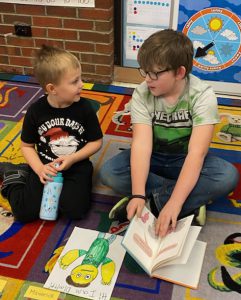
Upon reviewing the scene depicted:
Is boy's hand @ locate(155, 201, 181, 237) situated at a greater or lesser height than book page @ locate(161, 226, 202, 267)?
greater

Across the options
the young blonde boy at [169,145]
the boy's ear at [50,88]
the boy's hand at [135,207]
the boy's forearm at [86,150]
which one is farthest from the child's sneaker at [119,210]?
the boy's ear at [50,88]

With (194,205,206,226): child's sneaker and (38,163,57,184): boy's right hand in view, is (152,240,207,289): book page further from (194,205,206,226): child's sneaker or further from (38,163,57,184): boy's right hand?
(38,163,57,184): boy's right hand

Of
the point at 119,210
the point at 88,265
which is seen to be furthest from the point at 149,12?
the point at 88,265

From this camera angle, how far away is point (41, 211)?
4.40ft

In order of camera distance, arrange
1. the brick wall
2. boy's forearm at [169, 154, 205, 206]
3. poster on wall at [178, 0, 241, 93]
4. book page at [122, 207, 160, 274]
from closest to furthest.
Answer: book page at [122, 207, 160, 274] → boy's forearm at [169, 154, 205, 206] → poster on wall at [178, 0, 241, 93] → the brick wall

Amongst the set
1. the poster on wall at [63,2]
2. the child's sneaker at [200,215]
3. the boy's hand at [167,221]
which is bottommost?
the child's sneaker at [200,215]

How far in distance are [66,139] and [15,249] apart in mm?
429

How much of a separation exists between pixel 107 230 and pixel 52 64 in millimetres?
610

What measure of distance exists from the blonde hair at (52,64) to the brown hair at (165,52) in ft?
0.87

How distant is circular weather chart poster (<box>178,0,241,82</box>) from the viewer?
2.05 meters

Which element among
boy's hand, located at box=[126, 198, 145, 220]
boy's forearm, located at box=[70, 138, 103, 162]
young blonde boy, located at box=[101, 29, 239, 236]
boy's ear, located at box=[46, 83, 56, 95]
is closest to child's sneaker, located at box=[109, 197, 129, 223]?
young blonde boy, located at box=[101, 29, 239, 236]

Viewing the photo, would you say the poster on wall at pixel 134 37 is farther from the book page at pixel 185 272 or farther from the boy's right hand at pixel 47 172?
the book page at pixel 185 272

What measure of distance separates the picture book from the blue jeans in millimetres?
202

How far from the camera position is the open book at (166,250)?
1.11m
